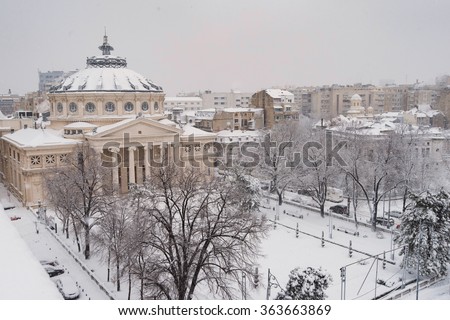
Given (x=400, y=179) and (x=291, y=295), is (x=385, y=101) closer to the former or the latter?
(x=400, y=179)

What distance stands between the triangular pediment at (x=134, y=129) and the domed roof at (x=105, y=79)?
3733mm

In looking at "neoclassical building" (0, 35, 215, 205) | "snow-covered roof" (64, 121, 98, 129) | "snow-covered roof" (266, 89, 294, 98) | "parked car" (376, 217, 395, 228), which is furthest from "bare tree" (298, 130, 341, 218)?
"snow-covered roof" (266, 89, 294, 98)

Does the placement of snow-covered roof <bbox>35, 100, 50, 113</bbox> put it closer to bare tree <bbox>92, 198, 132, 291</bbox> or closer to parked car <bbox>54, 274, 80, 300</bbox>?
bare tree <bbox>92, 198, 132, 291</bbox>

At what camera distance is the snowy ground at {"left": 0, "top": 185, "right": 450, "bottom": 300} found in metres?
10.9

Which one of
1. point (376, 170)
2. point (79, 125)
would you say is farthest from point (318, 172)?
point (79, 125)

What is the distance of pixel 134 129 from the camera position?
21.6 metres

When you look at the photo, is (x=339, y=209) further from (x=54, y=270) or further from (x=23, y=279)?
(x=23, y=279)

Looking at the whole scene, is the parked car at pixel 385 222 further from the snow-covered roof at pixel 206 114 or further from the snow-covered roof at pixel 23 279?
the snow-covered roof at pixel 206 114

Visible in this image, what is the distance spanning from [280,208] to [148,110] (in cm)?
1029

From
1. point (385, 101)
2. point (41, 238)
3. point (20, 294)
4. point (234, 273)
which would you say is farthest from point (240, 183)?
point (385, 101)

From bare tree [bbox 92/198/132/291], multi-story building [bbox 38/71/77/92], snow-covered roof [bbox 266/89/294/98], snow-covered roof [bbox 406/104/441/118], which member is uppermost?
multi-story building [bbox 38/71/77/92]

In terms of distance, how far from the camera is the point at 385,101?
159 ft

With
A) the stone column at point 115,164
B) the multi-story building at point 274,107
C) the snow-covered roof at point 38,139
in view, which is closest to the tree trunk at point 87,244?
the stone column at point 115,164

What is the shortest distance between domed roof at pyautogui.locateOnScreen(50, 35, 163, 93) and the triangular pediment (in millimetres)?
3733
